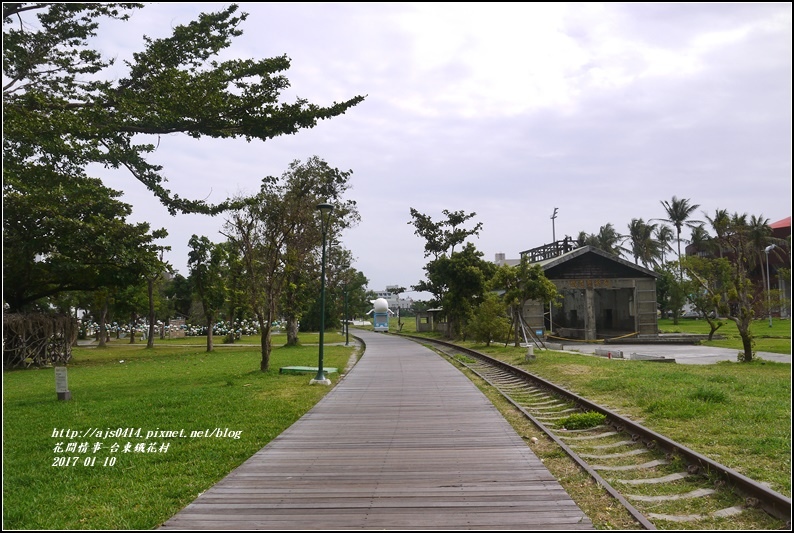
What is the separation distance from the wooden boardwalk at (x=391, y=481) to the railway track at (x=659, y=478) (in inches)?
25.1

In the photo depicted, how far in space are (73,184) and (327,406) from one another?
6.68 metres

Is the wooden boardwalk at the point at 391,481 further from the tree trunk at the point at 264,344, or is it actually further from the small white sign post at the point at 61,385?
the tree trunk at the point at 264,344

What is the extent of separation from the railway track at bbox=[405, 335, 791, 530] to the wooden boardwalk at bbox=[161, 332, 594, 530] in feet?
2.09

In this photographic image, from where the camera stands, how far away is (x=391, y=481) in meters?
6.29

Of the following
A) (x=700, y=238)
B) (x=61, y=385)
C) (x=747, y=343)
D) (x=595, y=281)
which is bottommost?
(x=61, y=385)

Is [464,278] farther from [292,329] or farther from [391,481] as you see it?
[391,481]

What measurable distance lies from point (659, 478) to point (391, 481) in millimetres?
2730

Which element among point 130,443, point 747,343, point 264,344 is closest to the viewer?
point 130,443

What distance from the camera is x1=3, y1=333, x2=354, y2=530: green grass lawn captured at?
559 centimetres

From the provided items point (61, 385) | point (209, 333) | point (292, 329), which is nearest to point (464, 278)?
point (292, 329)

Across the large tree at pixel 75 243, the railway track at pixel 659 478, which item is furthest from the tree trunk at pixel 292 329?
the railway track at pixel 659 478

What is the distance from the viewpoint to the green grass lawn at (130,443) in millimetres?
5590

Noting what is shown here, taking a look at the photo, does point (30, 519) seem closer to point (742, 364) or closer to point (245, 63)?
point (245, 63)

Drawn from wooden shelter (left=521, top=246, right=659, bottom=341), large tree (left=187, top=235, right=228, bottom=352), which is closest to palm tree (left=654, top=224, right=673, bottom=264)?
wooden shelter (left=521, top=246, right=659, bottom=341)
